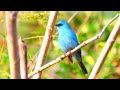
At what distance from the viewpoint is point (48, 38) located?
5.33ft

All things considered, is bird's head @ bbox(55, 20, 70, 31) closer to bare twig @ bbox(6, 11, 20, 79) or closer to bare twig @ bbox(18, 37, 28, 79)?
bare twig @ bbox(18, 37, 28, 79)

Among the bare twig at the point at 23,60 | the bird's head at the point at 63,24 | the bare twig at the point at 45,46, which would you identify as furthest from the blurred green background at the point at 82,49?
the bare twig at the point at 23,60

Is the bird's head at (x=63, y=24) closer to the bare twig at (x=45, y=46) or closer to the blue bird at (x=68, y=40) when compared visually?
the blue bird at (x=68, y=40)

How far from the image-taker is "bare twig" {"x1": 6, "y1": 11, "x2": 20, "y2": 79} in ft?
4.02

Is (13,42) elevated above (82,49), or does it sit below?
above

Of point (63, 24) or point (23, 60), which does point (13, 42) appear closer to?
point (23, 60)

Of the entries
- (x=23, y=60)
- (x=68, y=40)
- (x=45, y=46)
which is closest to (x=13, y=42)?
(x=23, y=60)

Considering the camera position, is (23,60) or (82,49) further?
(82,49)

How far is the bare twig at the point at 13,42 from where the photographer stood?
48.3 inches

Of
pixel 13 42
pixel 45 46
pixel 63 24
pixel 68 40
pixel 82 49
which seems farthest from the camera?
pixel 82 49

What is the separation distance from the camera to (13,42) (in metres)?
1.26

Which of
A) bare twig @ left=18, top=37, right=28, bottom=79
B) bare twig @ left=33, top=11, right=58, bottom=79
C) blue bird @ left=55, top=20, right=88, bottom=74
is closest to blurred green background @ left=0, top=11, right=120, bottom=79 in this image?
blue bird @ left=55, top=20, right=88, bottom=74
